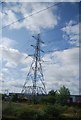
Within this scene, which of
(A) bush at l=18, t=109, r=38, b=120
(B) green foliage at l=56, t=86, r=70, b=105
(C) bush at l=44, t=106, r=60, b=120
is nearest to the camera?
(A) bush at l=18, t=109, r=38, b=120

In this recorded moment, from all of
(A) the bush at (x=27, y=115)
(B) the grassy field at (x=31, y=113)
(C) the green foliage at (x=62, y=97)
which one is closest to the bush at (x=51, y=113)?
(B) the grassy field at (x=31, y=113)

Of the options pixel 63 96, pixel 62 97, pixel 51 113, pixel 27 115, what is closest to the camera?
pixel 27 115

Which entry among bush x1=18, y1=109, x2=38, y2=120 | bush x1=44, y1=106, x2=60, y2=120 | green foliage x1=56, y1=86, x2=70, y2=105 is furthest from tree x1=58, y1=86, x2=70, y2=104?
bush x1=18, y1=109, x2=38, y2=120

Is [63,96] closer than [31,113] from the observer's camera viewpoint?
No

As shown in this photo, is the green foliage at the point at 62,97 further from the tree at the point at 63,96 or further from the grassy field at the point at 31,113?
the grassy field at the point at 31,113

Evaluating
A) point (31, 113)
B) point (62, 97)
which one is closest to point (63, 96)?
point (62, 97)

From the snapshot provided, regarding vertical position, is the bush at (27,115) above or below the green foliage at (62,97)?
below

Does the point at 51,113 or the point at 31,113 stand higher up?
the point at 31,113

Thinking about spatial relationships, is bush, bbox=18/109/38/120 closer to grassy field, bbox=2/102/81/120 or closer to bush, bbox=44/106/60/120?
grassy field, bbox=2/102/81/120

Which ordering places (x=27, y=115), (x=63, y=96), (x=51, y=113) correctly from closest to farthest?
(x=27, y=115) < (x=51, y=113) < (x=63, y=96)

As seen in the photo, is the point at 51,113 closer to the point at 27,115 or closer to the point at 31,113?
the point at 31,113

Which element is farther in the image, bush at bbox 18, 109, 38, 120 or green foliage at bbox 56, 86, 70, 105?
green foliage at bbox 56, 86, 70, 105

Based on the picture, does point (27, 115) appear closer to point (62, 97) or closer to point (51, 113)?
point (51, 113)

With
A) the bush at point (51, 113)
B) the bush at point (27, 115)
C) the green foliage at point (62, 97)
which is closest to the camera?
the bush at point (27, 115)
